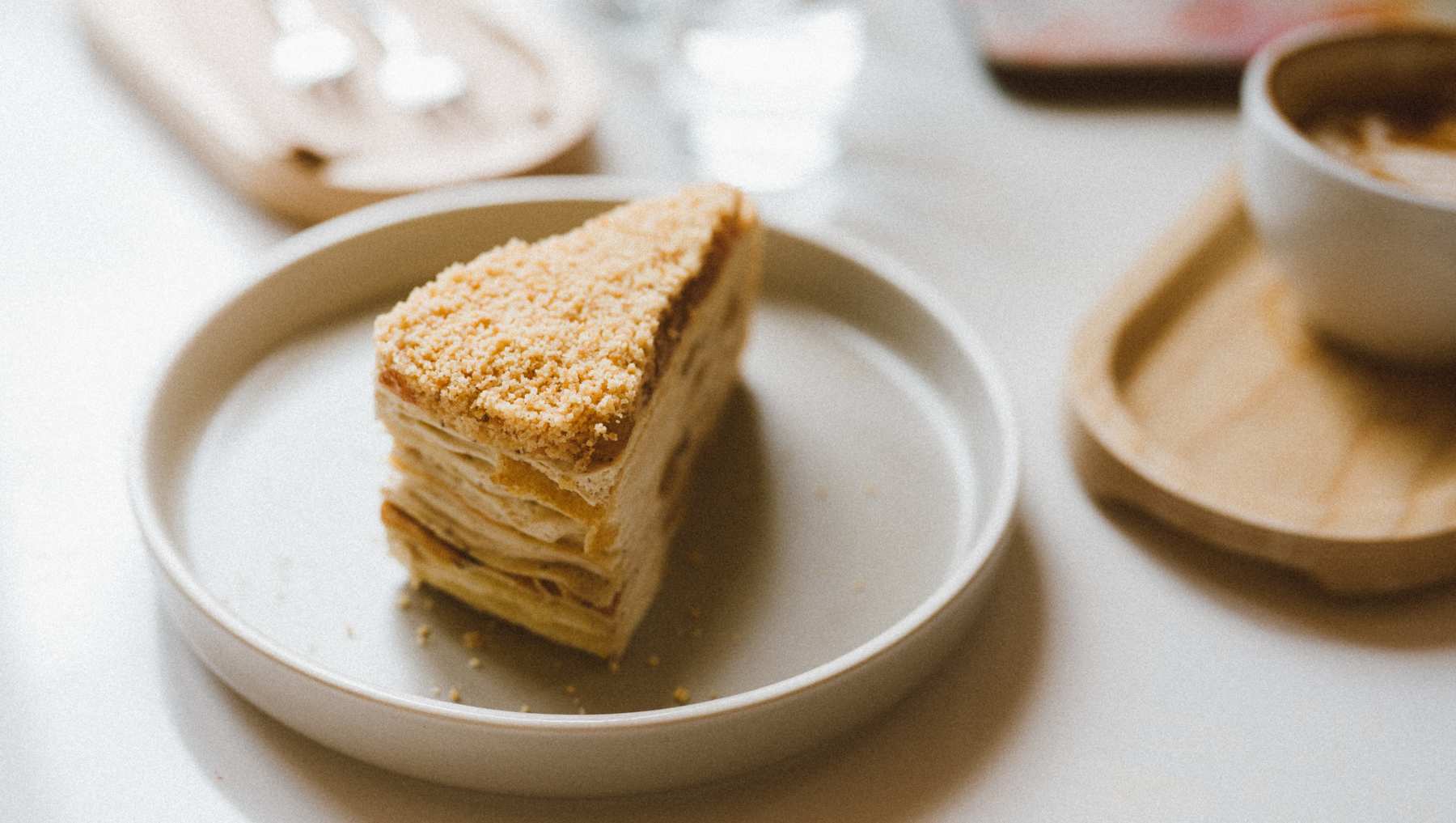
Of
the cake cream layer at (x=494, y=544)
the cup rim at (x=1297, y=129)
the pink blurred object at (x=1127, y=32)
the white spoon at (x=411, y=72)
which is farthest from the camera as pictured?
the pink blurred object at (x=1127, y=32)

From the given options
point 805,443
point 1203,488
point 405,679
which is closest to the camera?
point 405,679

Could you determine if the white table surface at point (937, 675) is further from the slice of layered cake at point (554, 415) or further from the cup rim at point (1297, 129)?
the cup rim at point (1297, 129)

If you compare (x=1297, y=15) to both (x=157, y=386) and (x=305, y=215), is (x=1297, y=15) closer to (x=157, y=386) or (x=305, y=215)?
(x=305, y=215)

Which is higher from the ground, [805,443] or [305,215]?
[305,215]

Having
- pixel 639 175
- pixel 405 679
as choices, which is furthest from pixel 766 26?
pixel 405 679

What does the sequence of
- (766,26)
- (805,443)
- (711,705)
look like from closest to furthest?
(711,705) → (805,443) → (766,26)

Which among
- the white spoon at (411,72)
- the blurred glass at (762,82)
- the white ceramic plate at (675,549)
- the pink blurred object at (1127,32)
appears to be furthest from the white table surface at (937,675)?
the pink blurred object at (1127,32)

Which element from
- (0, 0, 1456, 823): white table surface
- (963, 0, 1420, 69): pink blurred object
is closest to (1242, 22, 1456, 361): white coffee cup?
(0, 0, 1456, 823): white table surface
